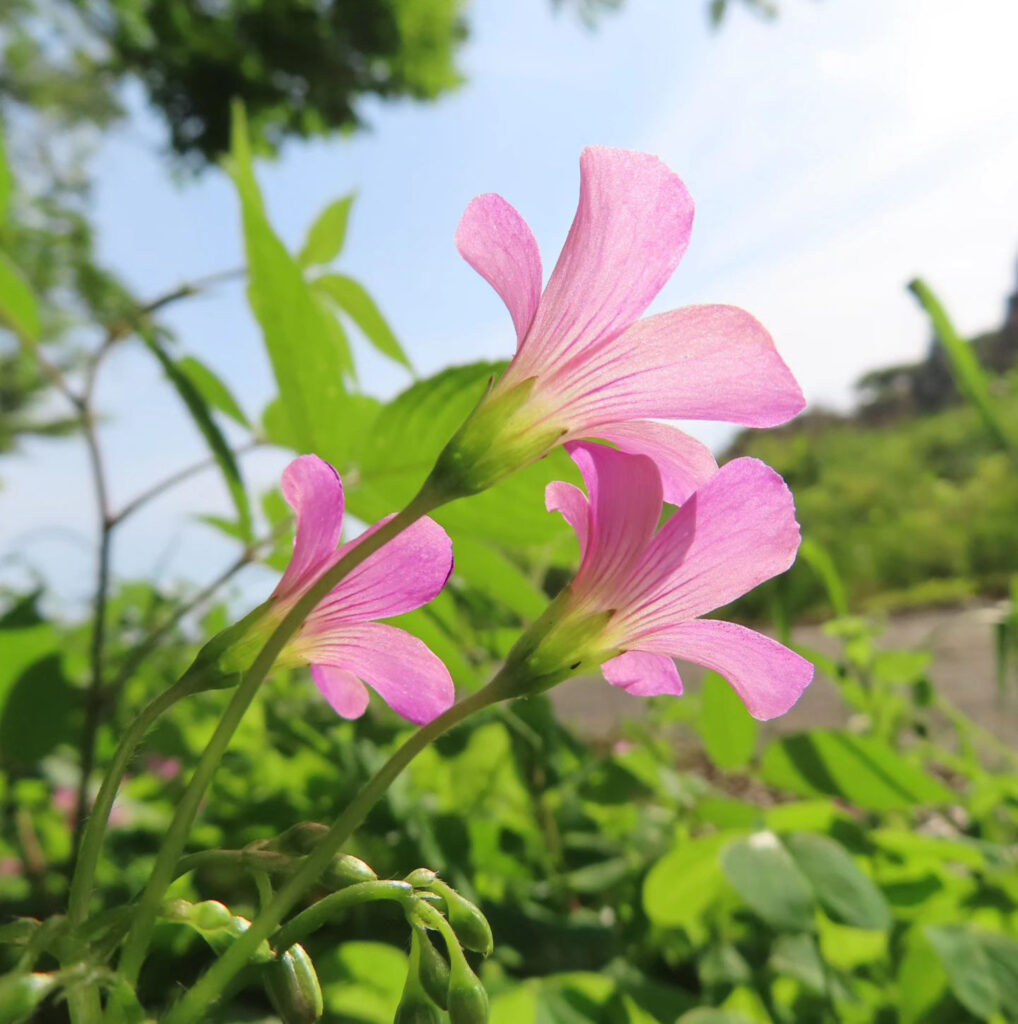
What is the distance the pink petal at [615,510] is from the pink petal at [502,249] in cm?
4

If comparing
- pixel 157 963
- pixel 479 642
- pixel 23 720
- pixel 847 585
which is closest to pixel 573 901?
pixel 479 642

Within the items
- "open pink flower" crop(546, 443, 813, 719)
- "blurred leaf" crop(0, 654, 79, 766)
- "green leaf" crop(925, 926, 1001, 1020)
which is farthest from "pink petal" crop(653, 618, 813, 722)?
"blurred leaf" crop(0, 654, 79, 766)

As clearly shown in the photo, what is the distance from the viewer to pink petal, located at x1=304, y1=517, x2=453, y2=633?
0.25 meters

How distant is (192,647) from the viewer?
54.2 inches

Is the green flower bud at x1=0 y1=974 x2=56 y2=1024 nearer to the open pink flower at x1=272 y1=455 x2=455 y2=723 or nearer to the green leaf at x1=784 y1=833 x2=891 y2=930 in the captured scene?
the open pink flower at x1=272 y1=455 x2=455 y2=723

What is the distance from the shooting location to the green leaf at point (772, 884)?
46 cm

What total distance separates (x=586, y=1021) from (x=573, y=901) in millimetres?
345

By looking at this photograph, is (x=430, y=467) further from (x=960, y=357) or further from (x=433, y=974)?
(x=960, y=357)

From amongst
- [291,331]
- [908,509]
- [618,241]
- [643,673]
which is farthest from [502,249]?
[908,509]

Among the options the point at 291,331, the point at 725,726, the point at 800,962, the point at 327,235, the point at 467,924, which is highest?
the point at 327,235

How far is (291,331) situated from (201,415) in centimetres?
8

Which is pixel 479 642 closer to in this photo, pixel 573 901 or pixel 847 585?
pixel 573 901

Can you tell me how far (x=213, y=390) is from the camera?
590mm

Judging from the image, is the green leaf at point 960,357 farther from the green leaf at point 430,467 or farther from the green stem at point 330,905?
the green stem at point 330,905
